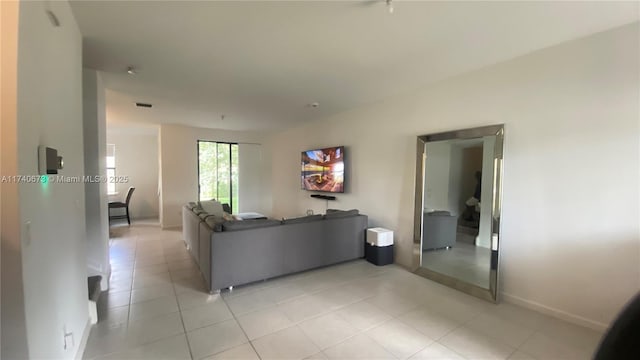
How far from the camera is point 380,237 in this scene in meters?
4.05

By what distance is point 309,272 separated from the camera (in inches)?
149

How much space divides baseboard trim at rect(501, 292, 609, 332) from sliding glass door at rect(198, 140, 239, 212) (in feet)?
21.9

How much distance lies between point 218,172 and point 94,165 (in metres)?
4.38

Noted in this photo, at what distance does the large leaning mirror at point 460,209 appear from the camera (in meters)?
3.02

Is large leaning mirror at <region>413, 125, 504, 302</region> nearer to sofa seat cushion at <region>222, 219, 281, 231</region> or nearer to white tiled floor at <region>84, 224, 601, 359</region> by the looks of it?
white tiled floor at <region>84, 224, 601, 359</region>

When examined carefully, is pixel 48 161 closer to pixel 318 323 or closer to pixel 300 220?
pixel 318 323

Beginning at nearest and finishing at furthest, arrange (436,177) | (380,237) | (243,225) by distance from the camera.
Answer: (243,225)
(436,177)
(380,237)

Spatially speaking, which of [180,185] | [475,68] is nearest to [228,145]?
[180,185]

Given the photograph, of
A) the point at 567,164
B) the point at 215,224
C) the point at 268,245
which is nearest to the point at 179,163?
the point at 215,224

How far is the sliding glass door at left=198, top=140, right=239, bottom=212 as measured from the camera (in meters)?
7.29

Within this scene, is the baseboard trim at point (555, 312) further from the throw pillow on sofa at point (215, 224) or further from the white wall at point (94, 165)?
the white wall at point (94, 165)

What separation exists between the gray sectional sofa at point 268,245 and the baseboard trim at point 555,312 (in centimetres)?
201

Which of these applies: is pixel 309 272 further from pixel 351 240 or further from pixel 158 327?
pixel 158 327

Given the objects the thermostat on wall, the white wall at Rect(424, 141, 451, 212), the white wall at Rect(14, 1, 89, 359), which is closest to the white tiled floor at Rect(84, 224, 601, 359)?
the white wall at Rect(14, 1, 89, 359)
